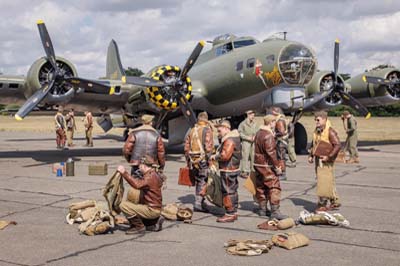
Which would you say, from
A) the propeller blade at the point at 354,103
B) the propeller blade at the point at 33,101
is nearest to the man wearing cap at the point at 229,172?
the propeller blade at the point at 33,101

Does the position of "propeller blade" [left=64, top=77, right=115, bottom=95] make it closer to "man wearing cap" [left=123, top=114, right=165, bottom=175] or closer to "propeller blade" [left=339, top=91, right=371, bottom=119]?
"propeller blade" [left=339, top=91, right=371, bottom=119]

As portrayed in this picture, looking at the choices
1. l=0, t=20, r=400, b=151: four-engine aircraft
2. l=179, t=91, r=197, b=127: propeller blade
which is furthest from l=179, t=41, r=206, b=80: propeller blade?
l=179, t=91, r=197, b=127: propeller blade

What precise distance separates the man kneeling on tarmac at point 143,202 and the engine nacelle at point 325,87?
14.4m

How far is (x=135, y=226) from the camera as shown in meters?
7.16

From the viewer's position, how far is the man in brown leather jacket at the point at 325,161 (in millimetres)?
8586

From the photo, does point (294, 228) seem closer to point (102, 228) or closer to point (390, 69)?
point (102, 228)

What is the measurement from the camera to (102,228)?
706 centimetres

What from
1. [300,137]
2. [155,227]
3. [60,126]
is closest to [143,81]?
[60,126]

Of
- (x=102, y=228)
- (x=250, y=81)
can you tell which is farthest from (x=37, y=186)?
(x=250, y=81)

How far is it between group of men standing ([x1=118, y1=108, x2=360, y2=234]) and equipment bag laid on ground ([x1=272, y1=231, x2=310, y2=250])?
129 cm

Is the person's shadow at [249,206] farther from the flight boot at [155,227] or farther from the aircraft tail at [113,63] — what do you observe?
the aircraft tail at [113,63]

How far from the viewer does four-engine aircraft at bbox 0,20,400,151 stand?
1641 centimetres

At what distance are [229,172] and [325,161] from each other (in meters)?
1.81

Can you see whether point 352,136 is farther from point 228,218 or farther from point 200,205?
point 228,218
